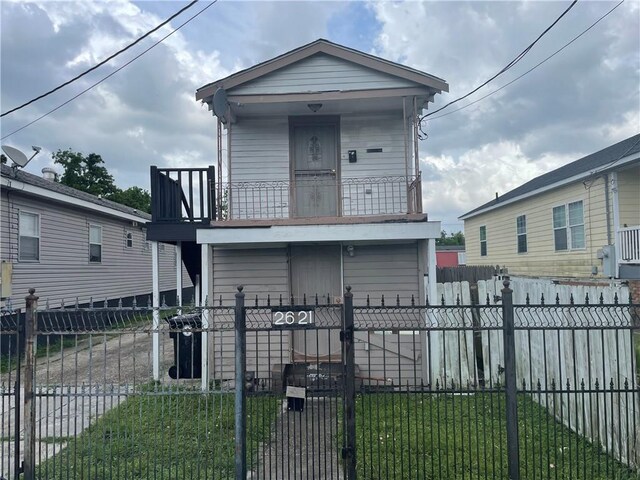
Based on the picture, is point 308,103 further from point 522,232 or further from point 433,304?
point 522,232

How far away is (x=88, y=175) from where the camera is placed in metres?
32.8

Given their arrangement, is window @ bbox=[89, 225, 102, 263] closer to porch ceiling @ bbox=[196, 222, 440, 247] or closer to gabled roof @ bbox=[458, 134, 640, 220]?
porch ceiling @ bbox=[196, 222, 440, 247]

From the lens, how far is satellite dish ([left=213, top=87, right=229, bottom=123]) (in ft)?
23.8

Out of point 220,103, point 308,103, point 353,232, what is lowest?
point 353,232

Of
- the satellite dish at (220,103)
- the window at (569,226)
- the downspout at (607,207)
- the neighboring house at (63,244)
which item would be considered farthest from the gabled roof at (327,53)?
the window at (569,226)

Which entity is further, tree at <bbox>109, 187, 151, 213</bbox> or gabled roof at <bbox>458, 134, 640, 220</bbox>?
tree at <bbox>109, 187, 151, 213</bbox>

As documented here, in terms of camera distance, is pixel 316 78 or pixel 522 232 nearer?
pixel 316 78

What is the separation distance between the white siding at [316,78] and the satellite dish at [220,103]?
64 centimetres

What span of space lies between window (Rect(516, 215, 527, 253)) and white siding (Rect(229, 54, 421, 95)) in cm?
1163

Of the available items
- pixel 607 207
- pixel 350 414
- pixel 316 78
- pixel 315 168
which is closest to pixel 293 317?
pixel 350 414

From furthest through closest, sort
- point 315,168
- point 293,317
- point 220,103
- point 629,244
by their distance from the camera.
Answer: point 629,244 → point 315,168 → point 220,103 → point 293,317

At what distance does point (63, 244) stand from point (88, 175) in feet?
77.2

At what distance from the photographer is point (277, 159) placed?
8562mm

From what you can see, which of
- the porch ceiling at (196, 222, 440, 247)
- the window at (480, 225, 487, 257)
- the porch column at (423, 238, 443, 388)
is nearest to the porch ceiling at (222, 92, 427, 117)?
the porch ceiling at (196, 222, 440, 247)
